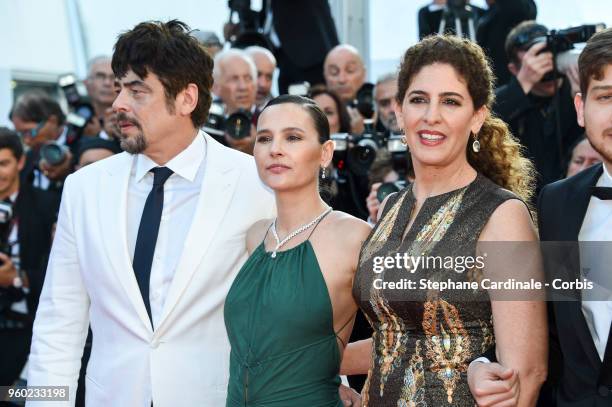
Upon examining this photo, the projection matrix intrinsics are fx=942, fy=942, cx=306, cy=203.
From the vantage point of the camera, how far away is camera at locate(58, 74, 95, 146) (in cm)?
539

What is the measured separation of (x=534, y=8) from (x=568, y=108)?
0.89 metres

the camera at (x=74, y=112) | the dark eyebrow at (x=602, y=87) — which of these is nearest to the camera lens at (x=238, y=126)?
the camera at (x=74, y=112)

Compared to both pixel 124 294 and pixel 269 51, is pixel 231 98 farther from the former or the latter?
pixel 124 294

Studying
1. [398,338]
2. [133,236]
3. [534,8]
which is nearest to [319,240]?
[398,338]

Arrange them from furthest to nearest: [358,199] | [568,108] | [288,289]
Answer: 1. [358,199]
2. [568,108]
3. [288,289]

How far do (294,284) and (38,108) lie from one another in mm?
3818

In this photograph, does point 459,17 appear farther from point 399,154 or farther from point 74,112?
point 74,112

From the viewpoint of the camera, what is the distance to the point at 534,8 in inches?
183

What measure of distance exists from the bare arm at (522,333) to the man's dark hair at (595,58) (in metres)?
0.40

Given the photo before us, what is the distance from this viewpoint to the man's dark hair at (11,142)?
191 inches

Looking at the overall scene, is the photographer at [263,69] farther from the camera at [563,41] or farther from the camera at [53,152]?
the camera at [563,41]

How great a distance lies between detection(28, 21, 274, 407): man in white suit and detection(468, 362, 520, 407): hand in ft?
2.97

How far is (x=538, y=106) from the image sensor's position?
393cm

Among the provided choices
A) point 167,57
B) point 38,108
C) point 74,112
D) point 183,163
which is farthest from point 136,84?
point 38,108
